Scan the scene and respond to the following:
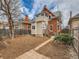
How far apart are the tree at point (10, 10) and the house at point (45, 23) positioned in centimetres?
692

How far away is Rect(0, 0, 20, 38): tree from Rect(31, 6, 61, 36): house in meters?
6.92

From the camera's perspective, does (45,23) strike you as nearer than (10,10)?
No

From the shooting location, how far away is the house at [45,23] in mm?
29906

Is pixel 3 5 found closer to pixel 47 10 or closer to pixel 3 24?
pixel 47 10

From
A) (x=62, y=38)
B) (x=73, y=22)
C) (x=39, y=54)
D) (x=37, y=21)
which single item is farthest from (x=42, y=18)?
(x=39, y=54)

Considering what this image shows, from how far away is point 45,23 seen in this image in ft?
Result: 99.3

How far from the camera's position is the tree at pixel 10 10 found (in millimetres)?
21672

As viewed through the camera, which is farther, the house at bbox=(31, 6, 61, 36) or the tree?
the house at bbox=(31, 6, 61, 36)

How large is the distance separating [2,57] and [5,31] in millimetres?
20398

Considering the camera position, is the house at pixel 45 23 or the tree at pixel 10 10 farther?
the house at pixel 45 23

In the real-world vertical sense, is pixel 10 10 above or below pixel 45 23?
above

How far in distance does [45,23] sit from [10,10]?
29.7 ft

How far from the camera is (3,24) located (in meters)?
39.9

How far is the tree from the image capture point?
71.1ft
